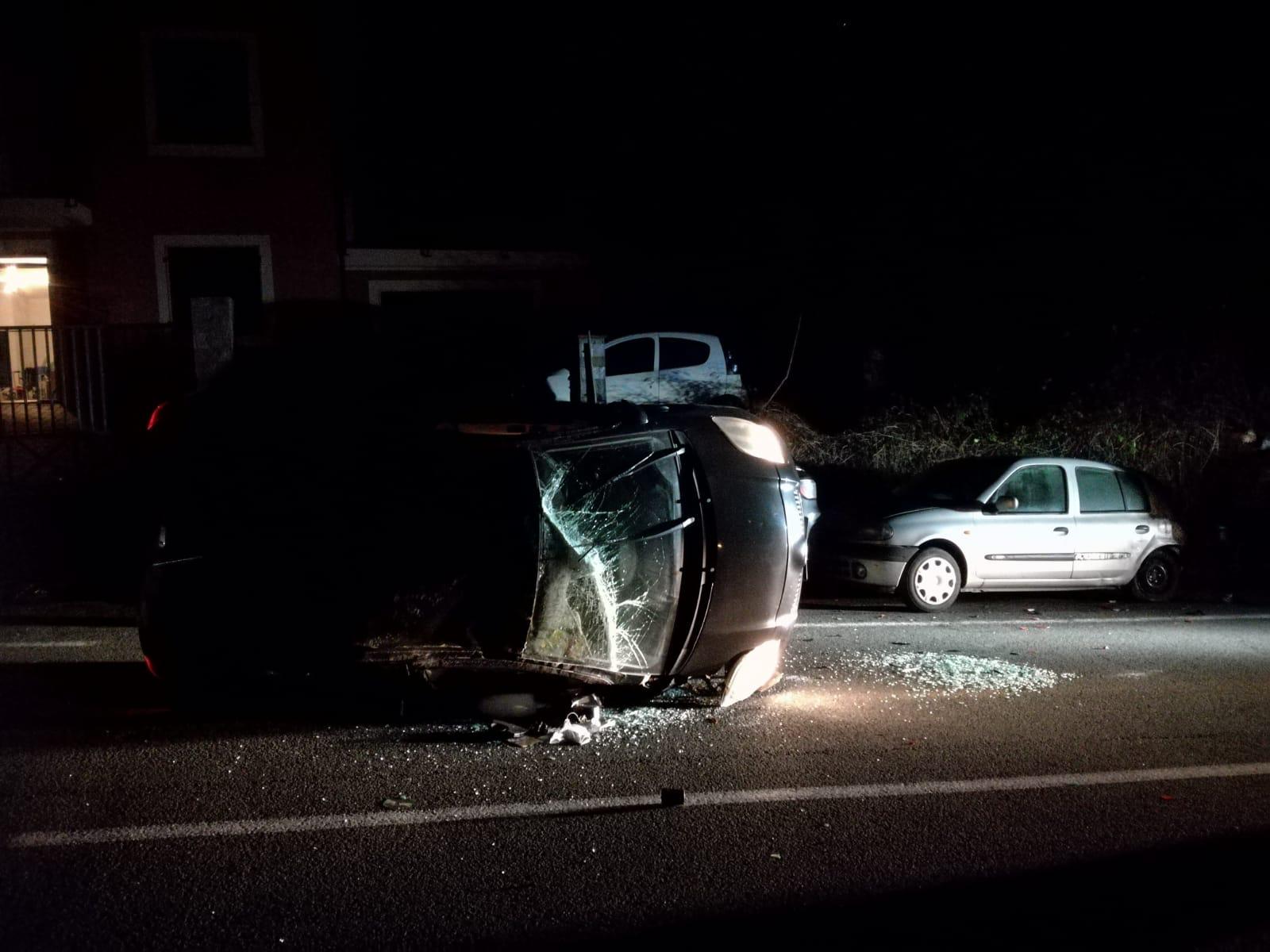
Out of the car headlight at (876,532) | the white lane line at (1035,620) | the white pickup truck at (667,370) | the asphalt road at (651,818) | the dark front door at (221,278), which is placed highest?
the dark front door at (221,278)

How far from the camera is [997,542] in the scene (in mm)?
10227

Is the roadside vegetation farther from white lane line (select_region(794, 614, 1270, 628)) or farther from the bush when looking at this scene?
white lane line (select_region(794, 614, 1270, 628))

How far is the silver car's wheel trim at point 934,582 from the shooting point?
995 centimetres

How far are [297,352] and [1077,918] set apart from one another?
527 inches

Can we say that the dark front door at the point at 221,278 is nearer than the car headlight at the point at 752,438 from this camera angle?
No

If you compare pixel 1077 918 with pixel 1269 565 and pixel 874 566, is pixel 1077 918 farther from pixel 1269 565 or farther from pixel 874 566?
pixel 1269 565

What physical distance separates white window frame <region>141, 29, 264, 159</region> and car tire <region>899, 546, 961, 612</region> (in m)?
12.0

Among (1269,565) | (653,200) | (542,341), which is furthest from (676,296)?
(1269,565)

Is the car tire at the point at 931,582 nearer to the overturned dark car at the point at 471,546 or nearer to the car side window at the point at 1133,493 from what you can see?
the car side window at the point at 1133,493

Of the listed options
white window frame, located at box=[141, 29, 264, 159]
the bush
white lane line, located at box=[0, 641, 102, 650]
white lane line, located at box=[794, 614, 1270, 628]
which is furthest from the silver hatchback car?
white window frame, located at box=[141, 29, 264, 159]

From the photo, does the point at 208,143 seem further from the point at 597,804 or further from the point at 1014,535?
the point at 597,804

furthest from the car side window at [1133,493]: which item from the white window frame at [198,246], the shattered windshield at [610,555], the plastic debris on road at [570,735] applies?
the white window frame at [198,246]

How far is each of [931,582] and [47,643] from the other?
7471mm

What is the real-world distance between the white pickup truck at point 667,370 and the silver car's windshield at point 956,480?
5078 mm
